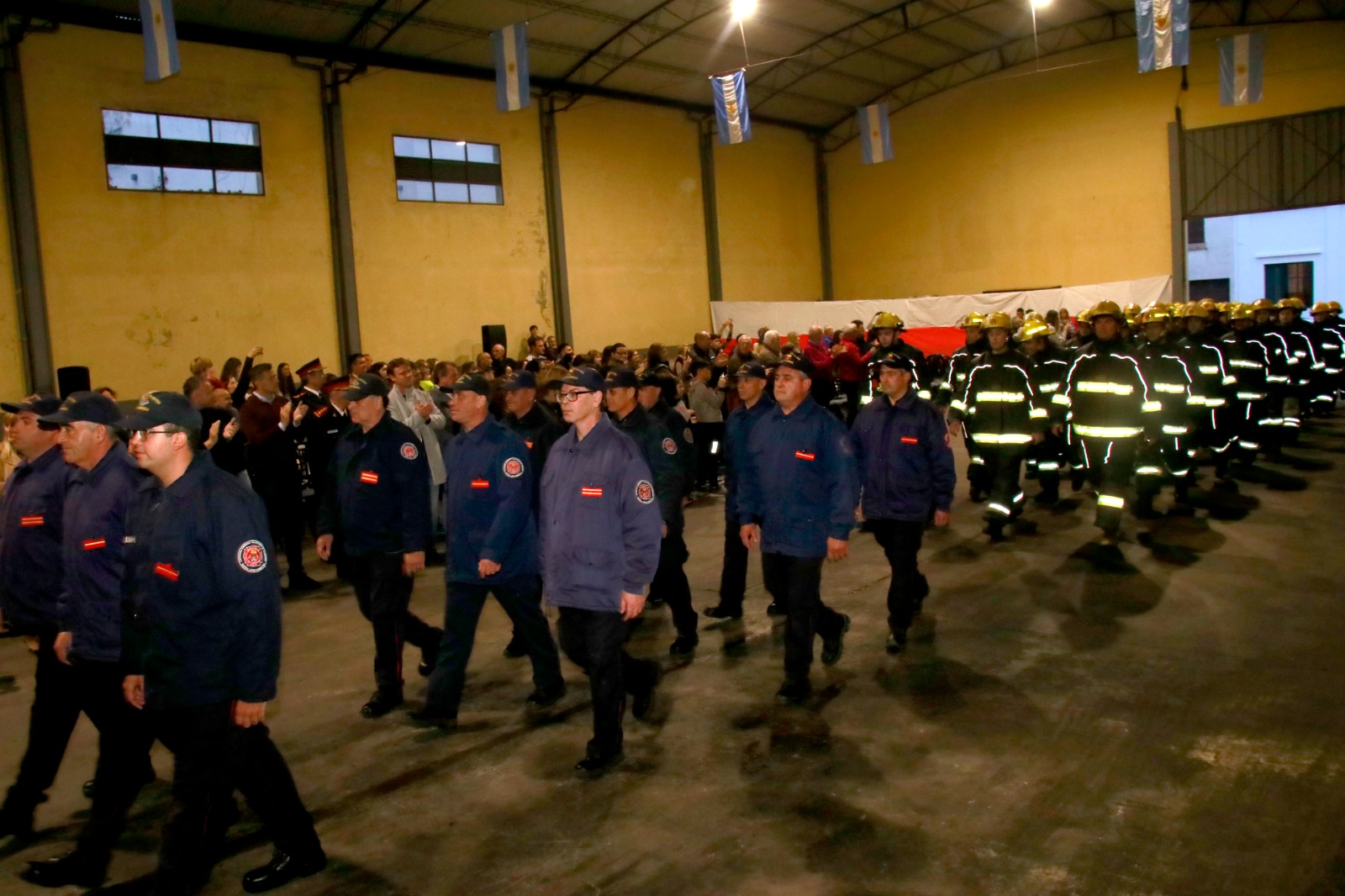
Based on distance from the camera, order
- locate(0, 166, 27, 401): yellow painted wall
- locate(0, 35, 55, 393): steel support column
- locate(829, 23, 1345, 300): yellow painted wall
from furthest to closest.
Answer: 1. locate(829, 23, 1345, 300): yellow painted wall
2. locate(0, 166, 27, 401): yellow painted wall
3. locate(0, 35, 55, 393): steel support column

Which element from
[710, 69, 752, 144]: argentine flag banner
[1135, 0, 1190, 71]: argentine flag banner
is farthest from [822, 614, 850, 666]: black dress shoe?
[710, 69, 752, 144]: argentine flag banner

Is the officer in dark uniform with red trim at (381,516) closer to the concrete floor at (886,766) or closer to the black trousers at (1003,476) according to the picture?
the concrete floor at (886,766)

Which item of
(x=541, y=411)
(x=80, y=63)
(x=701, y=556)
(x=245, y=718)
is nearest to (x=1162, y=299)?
(x=701, y=556)

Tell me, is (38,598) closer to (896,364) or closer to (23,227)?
(896,364)

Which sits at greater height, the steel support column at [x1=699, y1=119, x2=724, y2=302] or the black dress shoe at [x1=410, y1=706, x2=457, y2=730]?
the steel support column at [x1=699, y1=119, x2=724, y2=302]

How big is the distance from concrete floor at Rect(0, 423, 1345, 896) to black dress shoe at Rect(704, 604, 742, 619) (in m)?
0.23

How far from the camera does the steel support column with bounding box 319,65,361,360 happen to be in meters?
18.4

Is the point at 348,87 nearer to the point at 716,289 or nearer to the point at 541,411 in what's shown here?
the point at 716,289

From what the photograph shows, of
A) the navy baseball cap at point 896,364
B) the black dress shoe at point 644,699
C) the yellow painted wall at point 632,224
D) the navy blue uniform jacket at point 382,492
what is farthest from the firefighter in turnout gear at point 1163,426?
the yellow painted wall at point 632,224

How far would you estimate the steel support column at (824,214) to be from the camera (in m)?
30.5

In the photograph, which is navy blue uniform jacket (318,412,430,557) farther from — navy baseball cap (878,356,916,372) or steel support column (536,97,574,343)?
steel support column (536,97,574,343)

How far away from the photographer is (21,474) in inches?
189

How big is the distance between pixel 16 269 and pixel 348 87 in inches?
265

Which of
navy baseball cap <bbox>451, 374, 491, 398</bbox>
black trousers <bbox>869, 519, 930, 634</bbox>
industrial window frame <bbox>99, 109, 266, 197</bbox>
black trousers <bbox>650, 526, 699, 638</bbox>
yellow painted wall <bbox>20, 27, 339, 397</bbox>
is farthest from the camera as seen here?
industrial window frame <bbox>99, 109, 266, 197</bbox>
